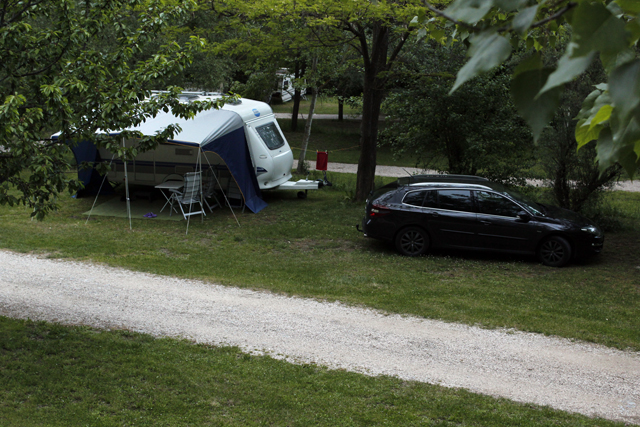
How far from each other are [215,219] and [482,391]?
965 cm

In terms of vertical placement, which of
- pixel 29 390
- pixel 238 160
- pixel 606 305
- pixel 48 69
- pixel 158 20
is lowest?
pixel 29 390

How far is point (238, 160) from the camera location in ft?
47.6

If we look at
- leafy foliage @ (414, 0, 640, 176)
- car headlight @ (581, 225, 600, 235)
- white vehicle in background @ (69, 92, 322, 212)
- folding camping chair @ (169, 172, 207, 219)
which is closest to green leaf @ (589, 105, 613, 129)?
leafy foliage @ (414, 0, 640, 176)

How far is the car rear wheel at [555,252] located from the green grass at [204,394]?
6031mm

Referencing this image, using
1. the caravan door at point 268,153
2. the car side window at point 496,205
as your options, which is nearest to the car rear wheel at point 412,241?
the car side window at point 496,205

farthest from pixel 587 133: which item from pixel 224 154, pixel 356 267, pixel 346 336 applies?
pixel 224 154

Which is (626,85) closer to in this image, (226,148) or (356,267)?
(356,267)

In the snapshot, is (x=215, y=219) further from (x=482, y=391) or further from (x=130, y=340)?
(x=482, y=391)

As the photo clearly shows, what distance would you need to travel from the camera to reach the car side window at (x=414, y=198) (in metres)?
11.5

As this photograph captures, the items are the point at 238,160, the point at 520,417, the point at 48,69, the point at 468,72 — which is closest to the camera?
the point at 468,72

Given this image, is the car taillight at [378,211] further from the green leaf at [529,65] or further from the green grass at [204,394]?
the green leaf at [529,65]

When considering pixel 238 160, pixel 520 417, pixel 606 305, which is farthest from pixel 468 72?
pixel 238 160

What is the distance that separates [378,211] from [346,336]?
14.8 ft

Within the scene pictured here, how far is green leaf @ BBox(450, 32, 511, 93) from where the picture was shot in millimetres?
1257
